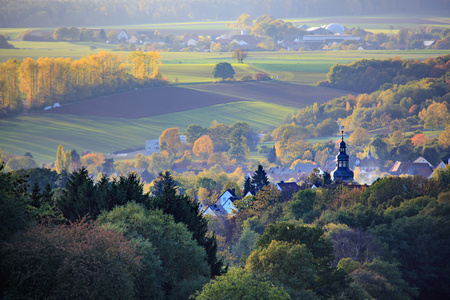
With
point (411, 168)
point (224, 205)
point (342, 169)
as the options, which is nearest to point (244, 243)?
point (342, 169)

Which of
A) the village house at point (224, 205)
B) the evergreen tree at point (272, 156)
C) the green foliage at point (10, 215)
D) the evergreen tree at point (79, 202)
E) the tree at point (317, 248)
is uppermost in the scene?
the green foliage at point (10, 215)

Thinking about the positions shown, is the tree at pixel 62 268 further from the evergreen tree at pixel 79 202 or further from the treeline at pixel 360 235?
the evergreen tree at pixel 79 202

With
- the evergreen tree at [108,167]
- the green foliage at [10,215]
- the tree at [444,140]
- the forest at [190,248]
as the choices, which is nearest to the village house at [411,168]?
the tree at [444,140]

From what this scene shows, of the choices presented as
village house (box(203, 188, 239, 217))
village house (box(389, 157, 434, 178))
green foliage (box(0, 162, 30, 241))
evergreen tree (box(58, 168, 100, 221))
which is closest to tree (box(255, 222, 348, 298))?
evergreen tree (box(58, 168, 100, 221))

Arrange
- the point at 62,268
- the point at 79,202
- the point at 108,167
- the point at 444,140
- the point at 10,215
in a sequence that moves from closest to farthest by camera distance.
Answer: the point at 62,268
the point at 10,215
the point at 79,202
the point at 108,167
the point at 444,140

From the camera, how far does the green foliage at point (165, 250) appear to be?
38.0 m

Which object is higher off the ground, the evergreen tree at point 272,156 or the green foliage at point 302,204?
the green foliage at point 302,204

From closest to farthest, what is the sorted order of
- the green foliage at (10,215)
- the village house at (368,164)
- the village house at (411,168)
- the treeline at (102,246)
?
1. the treeline at (102,246)
2. the green foliage at (10,215)
3. the village house at (411,168)
4. the village house at (368,164)

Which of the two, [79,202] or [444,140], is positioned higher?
[79,202]

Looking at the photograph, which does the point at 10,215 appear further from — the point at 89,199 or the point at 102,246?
the point at 89,199

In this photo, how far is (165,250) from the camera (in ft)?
132

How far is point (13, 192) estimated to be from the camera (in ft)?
120

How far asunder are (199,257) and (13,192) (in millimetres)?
10184

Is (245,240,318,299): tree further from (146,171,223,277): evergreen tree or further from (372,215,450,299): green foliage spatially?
(372,215,450,299): green foliage
